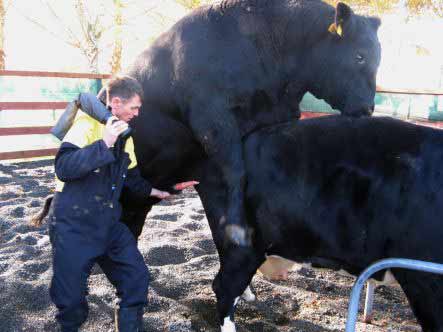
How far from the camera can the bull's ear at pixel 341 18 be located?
2488 millimetres

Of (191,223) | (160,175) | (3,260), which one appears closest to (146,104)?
(160,175)

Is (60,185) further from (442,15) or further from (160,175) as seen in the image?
(442,15)

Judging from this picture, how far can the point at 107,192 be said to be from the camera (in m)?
2.29

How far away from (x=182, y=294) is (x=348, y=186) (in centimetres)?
152

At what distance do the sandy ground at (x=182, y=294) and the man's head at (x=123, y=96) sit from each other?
1.31 m

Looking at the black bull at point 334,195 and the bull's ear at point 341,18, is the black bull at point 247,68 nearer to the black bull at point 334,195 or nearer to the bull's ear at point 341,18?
the bull's ear at point 341,18

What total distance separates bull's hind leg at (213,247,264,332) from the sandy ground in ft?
0.66

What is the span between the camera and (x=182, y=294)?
129 inches

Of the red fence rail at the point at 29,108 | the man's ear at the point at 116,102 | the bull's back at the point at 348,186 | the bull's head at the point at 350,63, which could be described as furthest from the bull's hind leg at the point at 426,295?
the red fence rail at the point at 29,108

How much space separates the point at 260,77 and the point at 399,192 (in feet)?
3.29

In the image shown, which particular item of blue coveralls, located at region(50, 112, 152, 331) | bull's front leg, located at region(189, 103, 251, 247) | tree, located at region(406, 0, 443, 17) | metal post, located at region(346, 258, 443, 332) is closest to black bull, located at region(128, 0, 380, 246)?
bull's front leg, located at region(189, 103, 251, 247)

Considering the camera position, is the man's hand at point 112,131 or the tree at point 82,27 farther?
the tree at point 82,27

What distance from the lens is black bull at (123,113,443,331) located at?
2131mm

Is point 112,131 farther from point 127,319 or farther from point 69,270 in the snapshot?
point 127,319
